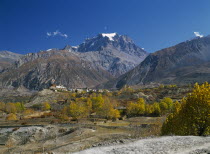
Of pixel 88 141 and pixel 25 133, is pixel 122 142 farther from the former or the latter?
pixel 25 133

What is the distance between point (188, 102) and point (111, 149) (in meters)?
12.2

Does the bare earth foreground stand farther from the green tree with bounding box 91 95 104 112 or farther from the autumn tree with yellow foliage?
the green tree with bounding box 91 95 104 112

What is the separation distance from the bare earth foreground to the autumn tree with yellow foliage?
13.6 feet

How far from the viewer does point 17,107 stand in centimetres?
14800

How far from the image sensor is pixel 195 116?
22344 millimetres

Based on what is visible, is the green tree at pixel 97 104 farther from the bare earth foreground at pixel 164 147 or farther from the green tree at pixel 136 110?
the bare earth foreground at pixel 164 147

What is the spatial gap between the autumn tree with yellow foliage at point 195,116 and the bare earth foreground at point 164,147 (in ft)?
13.6

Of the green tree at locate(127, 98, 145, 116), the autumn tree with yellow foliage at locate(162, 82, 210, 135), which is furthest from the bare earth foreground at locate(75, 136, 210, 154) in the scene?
the green tree at locate(127, 98, 145, 116)

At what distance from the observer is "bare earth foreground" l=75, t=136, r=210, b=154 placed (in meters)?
15.8

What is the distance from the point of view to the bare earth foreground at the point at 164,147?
51.9 ft

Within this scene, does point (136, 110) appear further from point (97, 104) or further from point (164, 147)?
point (164, 147)

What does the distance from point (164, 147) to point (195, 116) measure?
796 centimetres

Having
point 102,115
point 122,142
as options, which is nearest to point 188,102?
point 122,142

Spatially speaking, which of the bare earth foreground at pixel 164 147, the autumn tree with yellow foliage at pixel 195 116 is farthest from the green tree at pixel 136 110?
the bare earth foreground at pixel 164 147
